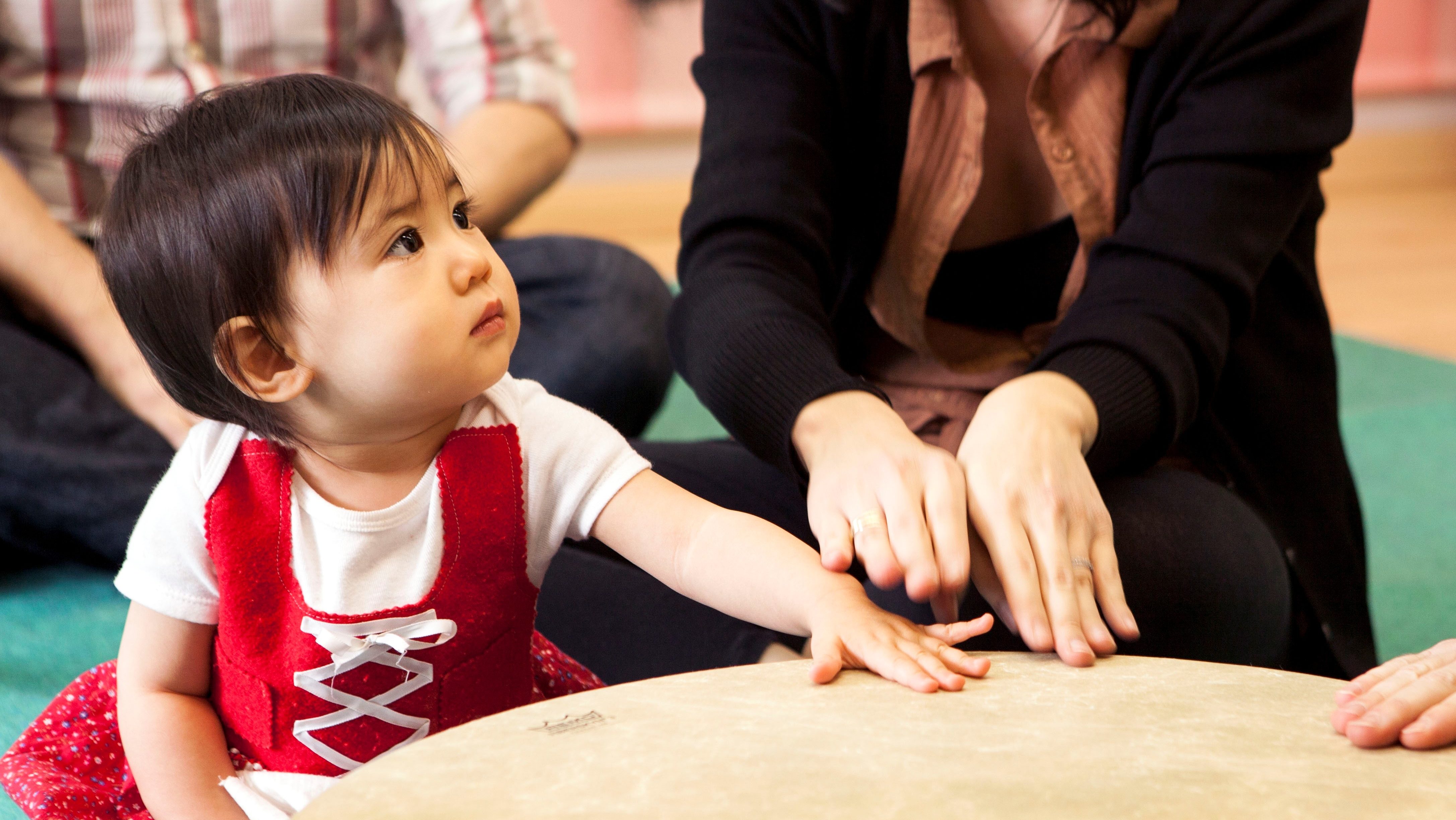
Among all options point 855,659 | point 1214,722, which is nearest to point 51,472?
point 855,659

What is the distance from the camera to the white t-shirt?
0.69 m

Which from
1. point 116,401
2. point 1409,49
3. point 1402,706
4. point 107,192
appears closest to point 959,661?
Result: point 1402,706

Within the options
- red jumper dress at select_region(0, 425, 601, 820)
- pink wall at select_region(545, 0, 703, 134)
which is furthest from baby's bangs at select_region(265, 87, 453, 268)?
pink wall at select_region(545, 0, 703, 134)

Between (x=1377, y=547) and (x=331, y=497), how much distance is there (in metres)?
1.34

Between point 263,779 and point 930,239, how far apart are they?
62 cm

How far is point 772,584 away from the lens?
2.16 feet

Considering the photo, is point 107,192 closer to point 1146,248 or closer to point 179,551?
point 179,551

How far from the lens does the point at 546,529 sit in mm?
735

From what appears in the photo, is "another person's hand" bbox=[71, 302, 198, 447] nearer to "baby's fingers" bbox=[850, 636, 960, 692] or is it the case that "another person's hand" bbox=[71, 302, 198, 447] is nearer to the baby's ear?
A: the baby's ear

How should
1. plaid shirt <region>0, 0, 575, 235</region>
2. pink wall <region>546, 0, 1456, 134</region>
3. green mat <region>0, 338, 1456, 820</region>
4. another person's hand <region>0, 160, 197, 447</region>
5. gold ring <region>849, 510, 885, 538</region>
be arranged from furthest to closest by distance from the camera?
1. pink wall <region>546, 0, 1456, 134</region>
2. plaid shirt <region>0, 0, 575, 235</region>
3. another person's hand <region>0, 160, 197, 447</region>
4. green mat <region>0, 338, 1456, 820</region>
5. gold ring <region>849, 510, 885, 538</region>

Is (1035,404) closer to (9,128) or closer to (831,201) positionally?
(831,201)

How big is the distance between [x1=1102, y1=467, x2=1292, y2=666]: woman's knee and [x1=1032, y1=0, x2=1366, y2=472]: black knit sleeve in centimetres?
4

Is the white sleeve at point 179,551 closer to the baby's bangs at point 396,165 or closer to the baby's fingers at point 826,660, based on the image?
the baby's bangs at point 396,165

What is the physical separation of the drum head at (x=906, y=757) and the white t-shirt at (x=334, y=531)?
19 cm
